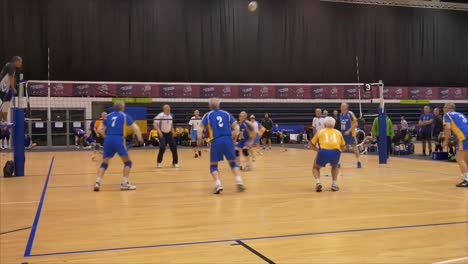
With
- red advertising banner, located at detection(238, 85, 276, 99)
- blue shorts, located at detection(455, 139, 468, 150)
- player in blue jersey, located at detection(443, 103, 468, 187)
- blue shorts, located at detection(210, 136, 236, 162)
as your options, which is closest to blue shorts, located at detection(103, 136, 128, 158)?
blue shorts, located at detection(210, 136, 236, 162)

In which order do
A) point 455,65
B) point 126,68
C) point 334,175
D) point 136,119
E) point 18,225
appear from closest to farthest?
point 18,225 < point 334,175 < point 136,119 < point 126,68 < point 455,65

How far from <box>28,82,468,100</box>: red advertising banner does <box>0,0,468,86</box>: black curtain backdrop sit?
977 mm

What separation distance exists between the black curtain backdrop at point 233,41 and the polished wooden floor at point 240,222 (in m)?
17.1

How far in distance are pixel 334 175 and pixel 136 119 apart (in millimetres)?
17724

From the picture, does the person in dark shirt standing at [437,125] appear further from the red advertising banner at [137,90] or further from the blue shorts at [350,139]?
the red advertising banner at [137,90]

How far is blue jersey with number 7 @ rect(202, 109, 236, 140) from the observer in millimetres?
8055

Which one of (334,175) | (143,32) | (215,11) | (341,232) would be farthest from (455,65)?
(341,232)

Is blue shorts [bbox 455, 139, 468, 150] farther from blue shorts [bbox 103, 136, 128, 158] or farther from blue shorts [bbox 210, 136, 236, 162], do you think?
blue shorts [bbox 103, 136, 128, 158]

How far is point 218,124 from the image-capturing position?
8070mm

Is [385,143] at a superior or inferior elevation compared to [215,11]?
inferior

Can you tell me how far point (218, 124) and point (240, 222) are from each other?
296 centimetres

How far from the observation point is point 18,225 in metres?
5.33

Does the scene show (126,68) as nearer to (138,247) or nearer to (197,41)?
(197,41)

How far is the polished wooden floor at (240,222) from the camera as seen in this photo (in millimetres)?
4012
